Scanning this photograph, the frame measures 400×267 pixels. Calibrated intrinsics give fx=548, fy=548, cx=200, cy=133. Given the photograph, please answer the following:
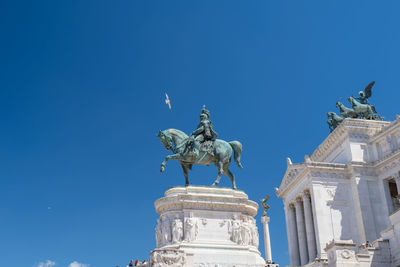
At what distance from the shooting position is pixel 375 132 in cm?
5500

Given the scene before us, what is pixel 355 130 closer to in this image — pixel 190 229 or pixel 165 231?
pixel 190 229

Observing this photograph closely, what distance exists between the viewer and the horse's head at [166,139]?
1260 inches

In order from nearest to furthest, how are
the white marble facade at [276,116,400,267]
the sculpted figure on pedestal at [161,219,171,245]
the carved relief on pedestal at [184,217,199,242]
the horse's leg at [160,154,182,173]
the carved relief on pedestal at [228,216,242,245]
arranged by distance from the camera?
the carved relief on pedestal at [184,217,199,242]
the carved relief on pedestal at [228,216,242,245]
the sculpted figure on pedestal at [161,219,171,245]
the horse's leg at [160,154,182,173]
the white marble facade at [276,116,400,267]

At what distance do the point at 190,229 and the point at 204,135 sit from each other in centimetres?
600

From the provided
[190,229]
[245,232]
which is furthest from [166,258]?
[245,232]

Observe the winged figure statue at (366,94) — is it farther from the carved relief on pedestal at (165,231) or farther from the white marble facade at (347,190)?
the carved relief on pedestal at (165,231)

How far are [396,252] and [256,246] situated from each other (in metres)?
8.63

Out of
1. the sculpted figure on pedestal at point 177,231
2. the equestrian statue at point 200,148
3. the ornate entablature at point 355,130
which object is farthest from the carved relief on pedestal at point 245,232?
the ornate entablature at point 355,130

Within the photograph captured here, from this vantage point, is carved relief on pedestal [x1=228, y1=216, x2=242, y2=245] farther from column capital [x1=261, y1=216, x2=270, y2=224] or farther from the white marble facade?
column capital [x1=261, y1=216, x2=270, y2=224]

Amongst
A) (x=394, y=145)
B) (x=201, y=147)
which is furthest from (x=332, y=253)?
(x=394, y=145)

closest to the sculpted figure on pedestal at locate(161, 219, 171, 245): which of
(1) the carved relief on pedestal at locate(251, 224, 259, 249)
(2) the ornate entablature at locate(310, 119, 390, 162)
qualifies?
(1) the carved relief on pedestal at locate(251, 224, 259, 249)

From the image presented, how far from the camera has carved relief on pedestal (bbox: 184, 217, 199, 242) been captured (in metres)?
28.3

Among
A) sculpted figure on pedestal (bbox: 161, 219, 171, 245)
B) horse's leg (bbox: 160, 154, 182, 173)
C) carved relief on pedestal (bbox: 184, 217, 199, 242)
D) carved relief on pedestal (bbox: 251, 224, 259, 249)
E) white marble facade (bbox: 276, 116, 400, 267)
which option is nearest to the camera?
carved relief on pedestal (bbox: 184, 217, 199, 242)

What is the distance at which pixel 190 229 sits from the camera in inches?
1120
